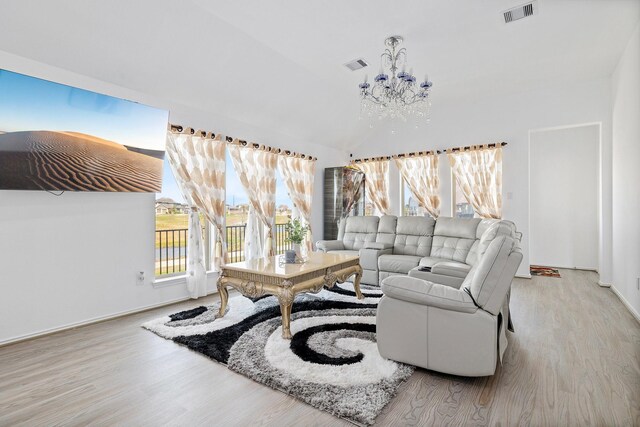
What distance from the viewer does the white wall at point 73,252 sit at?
2.81 metres

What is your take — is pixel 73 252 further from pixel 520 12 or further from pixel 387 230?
pixel 520 12

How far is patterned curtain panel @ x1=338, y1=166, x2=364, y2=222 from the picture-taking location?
6.65 m

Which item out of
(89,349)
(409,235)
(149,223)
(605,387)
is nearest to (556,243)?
(409,235)

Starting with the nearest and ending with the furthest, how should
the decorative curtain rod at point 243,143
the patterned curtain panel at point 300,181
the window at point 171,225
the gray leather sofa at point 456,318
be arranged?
1. the gray leather sofa at point 456,318
2. the decorative curtain rod at point 243,143
3. the window at point 171,225
4. the patterned curtain panel at point 300,181

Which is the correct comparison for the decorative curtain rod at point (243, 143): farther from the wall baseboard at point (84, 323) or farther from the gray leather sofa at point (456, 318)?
the gray leather sofa at point (456, 318)

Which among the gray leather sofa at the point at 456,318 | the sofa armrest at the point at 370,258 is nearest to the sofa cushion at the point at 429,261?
the sofa armrest at the point at 370,258

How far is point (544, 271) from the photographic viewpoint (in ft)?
19.3

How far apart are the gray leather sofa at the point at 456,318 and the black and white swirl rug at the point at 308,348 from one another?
0.74 ft

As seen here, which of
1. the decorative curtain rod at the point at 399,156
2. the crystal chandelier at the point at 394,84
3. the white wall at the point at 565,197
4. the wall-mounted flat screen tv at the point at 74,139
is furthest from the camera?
the decorative curtain rod at the point at 399,156

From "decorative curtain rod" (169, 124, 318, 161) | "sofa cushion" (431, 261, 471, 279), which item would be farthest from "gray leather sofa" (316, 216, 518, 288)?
"decorative curtain rod" (169, 124, 318, 161)

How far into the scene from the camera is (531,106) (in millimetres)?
5355

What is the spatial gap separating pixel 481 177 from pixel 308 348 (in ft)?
15.1

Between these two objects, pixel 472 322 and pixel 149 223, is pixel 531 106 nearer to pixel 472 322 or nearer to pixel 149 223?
pixel 472 322

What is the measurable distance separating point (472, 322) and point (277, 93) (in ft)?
13.1
